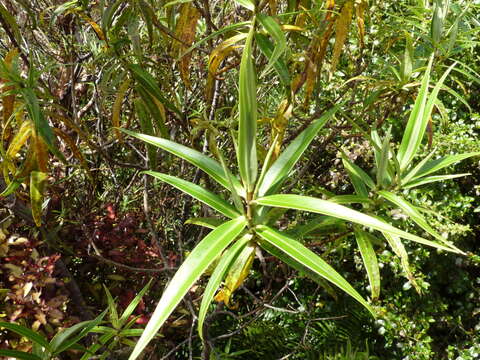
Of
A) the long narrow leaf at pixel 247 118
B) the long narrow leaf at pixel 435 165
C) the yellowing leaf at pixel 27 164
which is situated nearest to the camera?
the long narrow leaf at pixel 247 118

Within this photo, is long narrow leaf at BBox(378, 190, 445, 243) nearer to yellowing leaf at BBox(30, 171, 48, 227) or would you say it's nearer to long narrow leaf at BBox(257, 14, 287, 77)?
long narrow leaf at BBox(257, 14, 287, 77)

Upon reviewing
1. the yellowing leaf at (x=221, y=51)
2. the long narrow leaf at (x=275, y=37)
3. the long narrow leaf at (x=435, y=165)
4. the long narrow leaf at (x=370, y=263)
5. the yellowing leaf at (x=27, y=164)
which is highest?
the long narrow leaf at (x=275, y=37)

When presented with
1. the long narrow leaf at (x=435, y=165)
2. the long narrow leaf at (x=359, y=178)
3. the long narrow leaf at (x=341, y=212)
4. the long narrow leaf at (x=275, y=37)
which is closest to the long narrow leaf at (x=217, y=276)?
the long narrow leaf at (x=341, y=212)

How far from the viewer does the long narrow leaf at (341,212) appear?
0.72m

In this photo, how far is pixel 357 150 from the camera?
2.81 metres

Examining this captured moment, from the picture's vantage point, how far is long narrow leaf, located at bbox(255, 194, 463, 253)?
72 cm

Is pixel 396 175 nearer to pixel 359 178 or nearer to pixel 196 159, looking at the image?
pixel 359 178

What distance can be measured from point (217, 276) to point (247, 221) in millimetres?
124

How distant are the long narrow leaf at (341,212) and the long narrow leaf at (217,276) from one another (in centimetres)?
11

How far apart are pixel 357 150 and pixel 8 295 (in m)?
1.95

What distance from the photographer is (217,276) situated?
0.85 m

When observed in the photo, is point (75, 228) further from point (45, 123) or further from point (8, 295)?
point (45, 123)

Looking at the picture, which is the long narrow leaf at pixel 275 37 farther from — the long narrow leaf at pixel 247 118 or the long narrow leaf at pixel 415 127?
the long narrow leaf at pixel 415 127

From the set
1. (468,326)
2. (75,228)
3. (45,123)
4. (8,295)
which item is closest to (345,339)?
(468,326)
